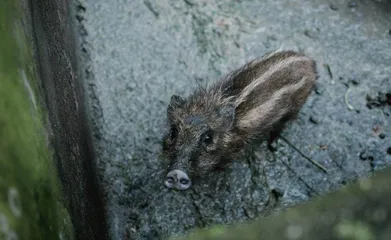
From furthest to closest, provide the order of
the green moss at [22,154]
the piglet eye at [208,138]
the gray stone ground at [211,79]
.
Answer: the gray stone ground at [211,79], the piglet eye at [208,138], the green moss at [22,154]

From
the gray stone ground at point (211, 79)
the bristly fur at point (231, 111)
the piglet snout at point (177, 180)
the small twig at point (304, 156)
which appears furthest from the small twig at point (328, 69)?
the piglet snout at point (177, 180)

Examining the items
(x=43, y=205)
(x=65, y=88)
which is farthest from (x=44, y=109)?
(x=65, y=88)

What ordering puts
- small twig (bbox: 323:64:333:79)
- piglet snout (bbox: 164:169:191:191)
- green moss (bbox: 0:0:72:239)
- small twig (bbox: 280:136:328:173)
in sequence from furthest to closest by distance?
small twig (bbox: 323:64:333:79) → small twig (bbox: 280:136:328:173) → piglet snout (bbox: 164:169:191:191) → green moss (bbox: 0:0:72:239)

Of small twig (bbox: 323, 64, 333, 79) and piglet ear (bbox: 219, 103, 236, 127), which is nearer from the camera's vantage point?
piglet ear (bbox: 219, 103, 236, 127)

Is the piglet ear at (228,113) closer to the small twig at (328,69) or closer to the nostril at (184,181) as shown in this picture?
the nostril at (184,181)

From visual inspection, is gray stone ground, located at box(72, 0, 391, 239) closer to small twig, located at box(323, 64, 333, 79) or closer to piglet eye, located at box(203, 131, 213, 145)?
small twig, located at box(323, 64, 333, 79)

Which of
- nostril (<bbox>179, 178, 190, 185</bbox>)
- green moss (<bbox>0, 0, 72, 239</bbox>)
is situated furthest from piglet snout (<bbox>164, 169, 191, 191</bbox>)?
green moss (<bbox>0, 0, 72, 239</bbox>)
